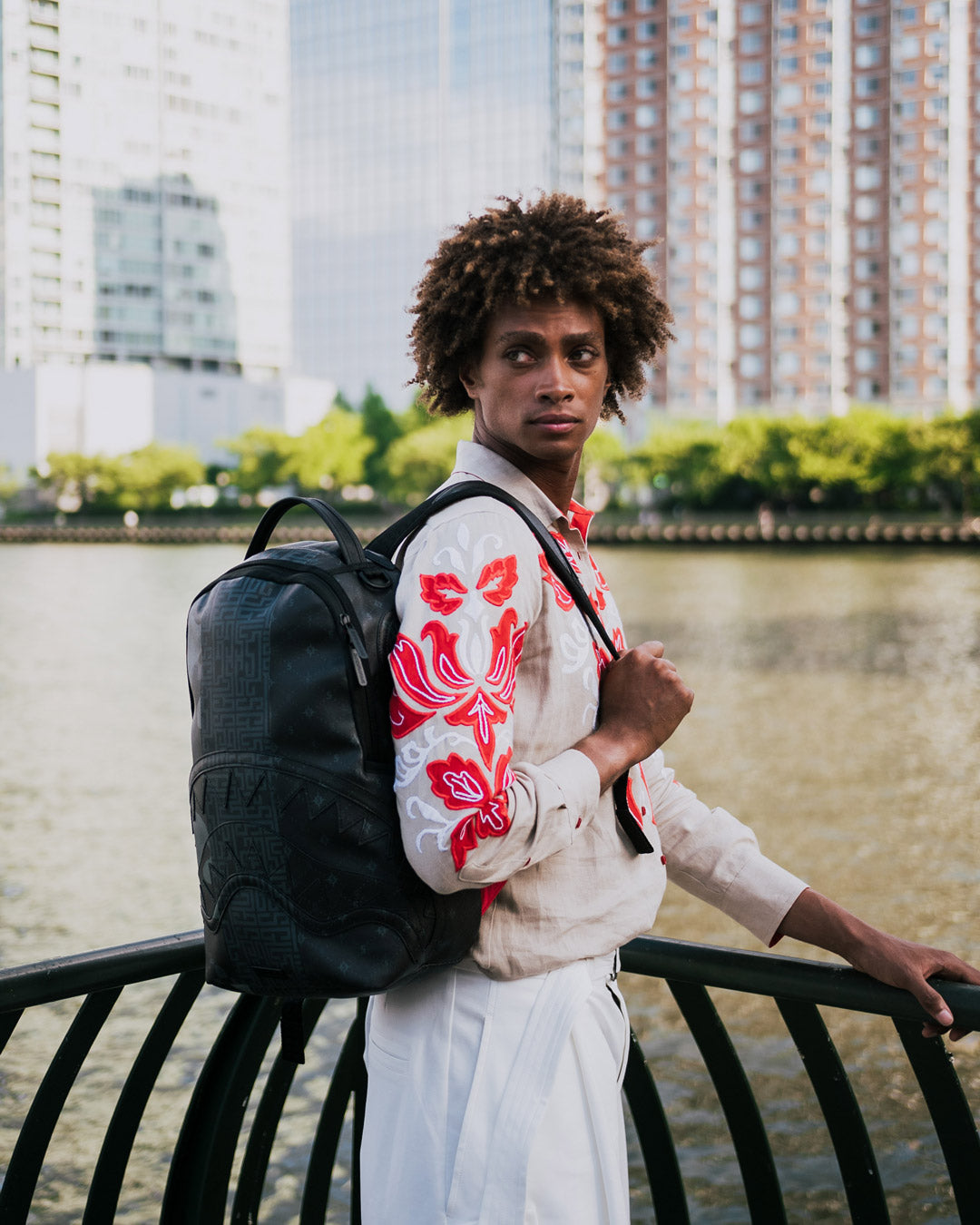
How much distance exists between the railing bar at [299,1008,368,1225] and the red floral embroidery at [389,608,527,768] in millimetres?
1091

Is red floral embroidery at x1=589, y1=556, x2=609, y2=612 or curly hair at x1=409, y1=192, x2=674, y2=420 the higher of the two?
curly hair at x1=409, y1=192, x2=674, y2=420

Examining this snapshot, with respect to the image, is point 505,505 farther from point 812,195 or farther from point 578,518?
point 812,195

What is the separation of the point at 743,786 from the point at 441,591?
13936 millimetres

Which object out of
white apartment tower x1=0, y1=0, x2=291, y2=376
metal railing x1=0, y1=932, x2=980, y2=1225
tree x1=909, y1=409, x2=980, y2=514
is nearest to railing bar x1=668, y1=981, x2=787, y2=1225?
metal railing x1=0, y1=932, x2=980, y2=1225

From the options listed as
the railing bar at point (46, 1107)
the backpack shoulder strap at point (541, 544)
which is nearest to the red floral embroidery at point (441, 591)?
the backpack shoulder strap at point (541, 544)

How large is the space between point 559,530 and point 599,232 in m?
0.41

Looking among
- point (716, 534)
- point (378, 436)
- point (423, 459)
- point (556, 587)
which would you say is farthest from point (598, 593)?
point (378, 436)

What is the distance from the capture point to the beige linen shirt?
1.51 meters

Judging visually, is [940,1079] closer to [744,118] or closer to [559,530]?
[559,530]

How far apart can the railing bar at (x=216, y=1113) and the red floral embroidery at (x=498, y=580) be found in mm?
977

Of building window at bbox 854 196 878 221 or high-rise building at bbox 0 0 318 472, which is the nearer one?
building window at bbox 854 196 878 221

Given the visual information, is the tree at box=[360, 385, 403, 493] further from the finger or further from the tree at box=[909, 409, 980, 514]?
the finger

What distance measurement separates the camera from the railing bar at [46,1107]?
199 cm

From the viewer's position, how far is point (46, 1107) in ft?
6.57
